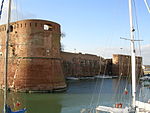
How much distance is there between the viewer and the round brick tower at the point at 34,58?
2138 centimetres

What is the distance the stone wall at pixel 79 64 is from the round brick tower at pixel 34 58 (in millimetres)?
18143

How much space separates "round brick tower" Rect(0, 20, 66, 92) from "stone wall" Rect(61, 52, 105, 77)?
59.5 feet

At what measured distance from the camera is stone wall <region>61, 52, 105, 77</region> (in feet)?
138

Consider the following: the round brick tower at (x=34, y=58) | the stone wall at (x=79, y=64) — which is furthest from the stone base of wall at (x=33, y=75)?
the stone wall at (x=79, y=64)

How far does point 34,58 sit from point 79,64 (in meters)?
24.5

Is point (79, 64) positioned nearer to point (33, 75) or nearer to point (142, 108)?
point (33, 75)

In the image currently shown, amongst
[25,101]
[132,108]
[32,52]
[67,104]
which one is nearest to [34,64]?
[32,52]

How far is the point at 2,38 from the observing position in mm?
25234

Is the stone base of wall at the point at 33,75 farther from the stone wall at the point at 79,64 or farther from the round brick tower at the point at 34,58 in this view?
the stone wall at the point at 79,64

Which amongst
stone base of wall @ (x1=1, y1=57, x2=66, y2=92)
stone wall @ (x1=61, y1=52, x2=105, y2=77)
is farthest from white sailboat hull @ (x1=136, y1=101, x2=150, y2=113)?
stone wall @ (x1=61, y1=52, x2=105, y2=77)

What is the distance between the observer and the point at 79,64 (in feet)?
150

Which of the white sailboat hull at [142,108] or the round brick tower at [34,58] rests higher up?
the round brick tower at [34,58]

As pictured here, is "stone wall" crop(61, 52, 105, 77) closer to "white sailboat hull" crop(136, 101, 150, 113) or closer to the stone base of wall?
the stone base of wall

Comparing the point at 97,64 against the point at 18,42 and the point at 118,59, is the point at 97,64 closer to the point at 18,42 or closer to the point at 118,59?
the point at 118,59
